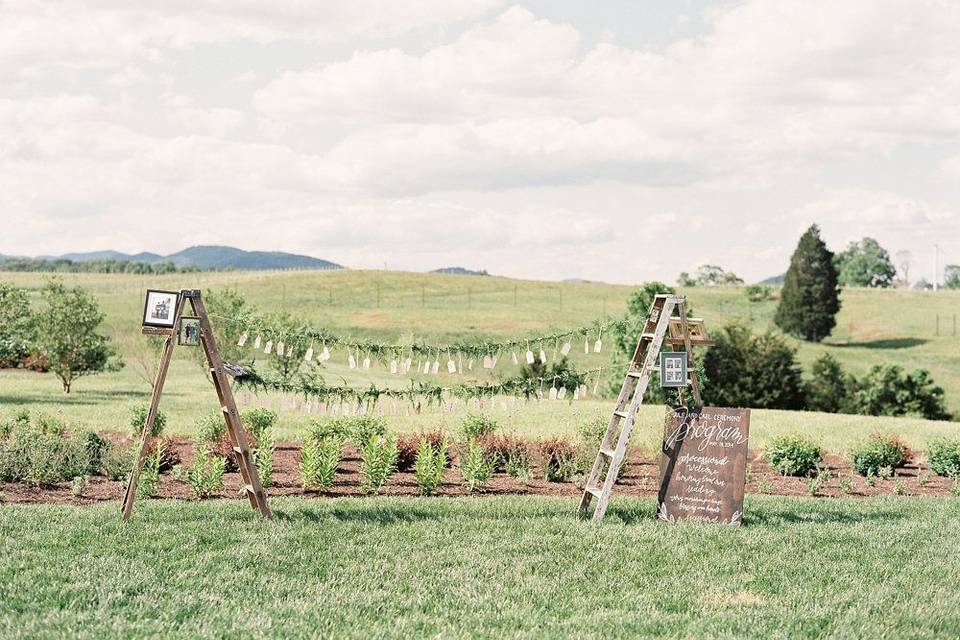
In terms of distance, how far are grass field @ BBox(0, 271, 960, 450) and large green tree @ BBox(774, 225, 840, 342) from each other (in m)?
1.89

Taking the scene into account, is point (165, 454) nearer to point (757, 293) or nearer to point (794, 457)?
point (794, 457)

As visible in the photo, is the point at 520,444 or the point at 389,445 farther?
the point at 520,444

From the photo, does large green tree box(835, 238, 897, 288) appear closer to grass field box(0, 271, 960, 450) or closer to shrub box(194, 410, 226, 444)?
grass field box(0, 271, 960, 450)

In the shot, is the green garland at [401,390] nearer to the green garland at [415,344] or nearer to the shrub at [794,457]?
the green garland at [415,344]

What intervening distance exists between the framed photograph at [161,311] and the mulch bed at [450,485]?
2537 millimetres

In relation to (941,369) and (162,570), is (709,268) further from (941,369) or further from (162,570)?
(162,570)

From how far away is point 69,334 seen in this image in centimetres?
2859

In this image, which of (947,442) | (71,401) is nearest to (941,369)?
(947,442)

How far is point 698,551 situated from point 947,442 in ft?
30.6

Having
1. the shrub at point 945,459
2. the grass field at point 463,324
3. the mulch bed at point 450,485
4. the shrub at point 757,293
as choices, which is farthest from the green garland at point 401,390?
the shrub at point 757,293

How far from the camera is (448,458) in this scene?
1519cm

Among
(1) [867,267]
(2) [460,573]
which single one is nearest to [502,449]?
(2) [460,573]

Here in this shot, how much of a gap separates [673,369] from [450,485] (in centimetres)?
388

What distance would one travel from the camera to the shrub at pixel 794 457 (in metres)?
15.4
